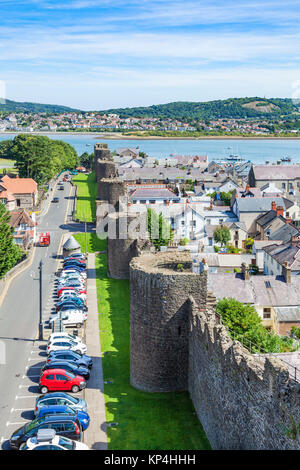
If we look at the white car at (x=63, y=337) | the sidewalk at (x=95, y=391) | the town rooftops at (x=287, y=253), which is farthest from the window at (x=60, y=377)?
the town rooftops at (x=287, y=253)

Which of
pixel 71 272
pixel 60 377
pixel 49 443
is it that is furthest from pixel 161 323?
pixel 71 272

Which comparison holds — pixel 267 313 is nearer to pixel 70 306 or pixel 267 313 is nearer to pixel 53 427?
pixel 70 306

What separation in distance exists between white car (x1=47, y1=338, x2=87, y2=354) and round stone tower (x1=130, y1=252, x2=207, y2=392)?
4.46 meters

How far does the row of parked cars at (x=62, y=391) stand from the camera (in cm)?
1675

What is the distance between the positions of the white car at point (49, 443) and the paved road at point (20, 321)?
223 centimetres

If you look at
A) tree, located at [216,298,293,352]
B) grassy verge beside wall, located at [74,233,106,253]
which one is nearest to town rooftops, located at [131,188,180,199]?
grassy verge beside wall, located at [74,233,106,253]

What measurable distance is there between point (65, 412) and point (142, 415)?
8.77 ft

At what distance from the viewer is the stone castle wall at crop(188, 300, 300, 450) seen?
11984 mm

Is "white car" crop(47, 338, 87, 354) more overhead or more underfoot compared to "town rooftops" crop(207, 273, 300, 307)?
more underfoot

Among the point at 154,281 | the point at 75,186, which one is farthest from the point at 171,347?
the point at 75,186

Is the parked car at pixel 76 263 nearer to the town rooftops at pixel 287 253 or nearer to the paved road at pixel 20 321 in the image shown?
the paved road at pixel 20 321

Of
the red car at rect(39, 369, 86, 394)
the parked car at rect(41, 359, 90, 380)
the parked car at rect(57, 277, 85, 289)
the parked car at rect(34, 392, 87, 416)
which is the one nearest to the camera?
the parked car at rect(34, 392, 87, 416)

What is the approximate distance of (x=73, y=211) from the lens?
66625 millimetres

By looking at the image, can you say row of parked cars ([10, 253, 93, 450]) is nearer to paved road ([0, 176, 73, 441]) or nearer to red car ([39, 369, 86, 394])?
red car ([39, 369, 86, 394])
